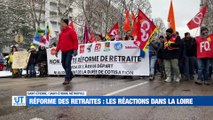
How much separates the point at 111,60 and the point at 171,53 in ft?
9.14

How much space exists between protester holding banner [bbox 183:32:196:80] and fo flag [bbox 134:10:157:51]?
1236 mm

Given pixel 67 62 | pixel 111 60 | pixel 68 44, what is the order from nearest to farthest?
1. pixel 67 62
2. pixel 68 44
3. pixel 111 60

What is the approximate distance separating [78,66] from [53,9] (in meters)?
75.7

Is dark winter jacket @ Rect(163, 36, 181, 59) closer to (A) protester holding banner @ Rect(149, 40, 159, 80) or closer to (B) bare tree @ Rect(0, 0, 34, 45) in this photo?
(A) protester holding banner @ Rect(149, 40, 159, 80)

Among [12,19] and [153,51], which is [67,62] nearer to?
[153,51]

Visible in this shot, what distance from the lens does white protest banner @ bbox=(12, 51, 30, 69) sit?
56.4ft

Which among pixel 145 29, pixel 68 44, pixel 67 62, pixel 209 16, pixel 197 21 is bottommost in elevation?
pixel 67 62

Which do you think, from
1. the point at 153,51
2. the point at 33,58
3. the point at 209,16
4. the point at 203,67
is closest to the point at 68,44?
the point at 153,51

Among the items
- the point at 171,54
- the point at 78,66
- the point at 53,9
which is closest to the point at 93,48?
the point at 78,66

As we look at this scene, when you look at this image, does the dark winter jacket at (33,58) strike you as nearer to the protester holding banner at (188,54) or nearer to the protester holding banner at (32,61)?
the protester holding banner at (32,61)

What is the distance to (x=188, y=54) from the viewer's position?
12.6 meters

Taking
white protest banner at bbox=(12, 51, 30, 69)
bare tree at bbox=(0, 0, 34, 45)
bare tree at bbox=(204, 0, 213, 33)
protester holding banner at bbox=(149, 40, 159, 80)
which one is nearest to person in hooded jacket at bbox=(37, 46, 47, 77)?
white protest banner at bbox=(12, 51, 30, 69)

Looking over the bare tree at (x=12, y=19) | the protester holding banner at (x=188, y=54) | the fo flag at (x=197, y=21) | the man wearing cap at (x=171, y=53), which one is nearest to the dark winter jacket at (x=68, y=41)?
the man wearing cap at (x=171, y=53)

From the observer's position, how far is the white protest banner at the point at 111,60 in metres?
13.0
